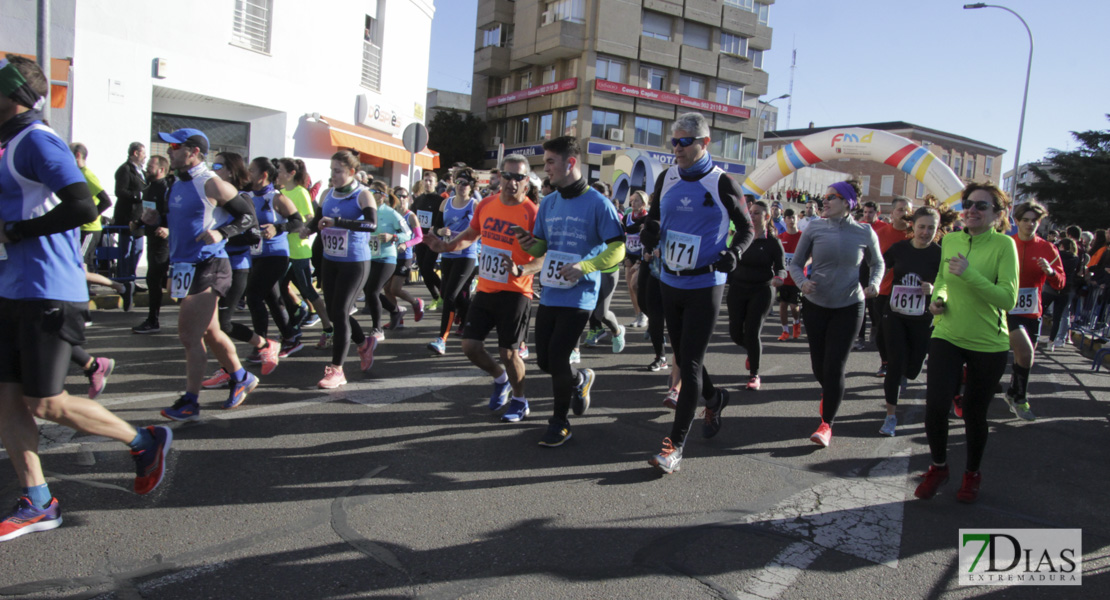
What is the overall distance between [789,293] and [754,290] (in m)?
3.67

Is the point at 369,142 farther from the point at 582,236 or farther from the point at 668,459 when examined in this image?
the point at 668,459

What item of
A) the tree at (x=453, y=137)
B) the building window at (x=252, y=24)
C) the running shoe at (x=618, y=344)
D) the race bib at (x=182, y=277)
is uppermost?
the tree at (x=453, y=137)

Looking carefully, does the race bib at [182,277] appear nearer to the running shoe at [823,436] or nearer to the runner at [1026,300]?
the running shoe at [823,436]

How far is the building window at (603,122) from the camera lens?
44.3 metres

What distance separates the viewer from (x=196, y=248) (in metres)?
5.14

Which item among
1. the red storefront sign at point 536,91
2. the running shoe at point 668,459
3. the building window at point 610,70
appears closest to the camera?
the running shoe at point 668,459

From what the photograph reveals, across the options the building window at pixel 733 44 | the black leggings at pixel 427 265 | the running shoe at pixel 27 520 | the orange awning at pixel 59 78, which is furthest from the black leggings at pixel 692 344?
the building window at pixel 733 44

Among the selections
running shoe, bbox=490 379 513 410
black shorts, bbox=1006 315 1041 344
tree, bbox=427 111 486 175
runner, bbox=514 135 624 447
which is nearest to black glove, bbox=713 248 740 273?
runner, bbox=514 135 624 447

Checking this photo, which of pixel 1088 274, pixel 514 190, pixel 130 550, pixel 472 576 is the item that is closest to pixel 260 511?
pixel 130 550

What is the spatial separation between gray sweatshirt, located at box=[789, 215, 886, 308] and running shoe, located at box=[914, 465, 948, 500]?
1359 millimetres

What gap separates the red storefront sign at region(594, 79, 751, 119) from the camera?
4388cm

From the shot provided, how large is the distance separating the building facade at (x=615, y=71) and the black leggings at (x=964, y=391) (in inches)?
1452

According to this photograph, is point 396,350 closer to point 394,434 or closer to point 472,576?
point 394,434

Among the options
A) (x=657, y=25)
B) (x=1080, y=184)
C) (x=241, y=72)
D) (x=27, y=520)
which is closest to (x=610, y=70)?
(x=657, y=25)
